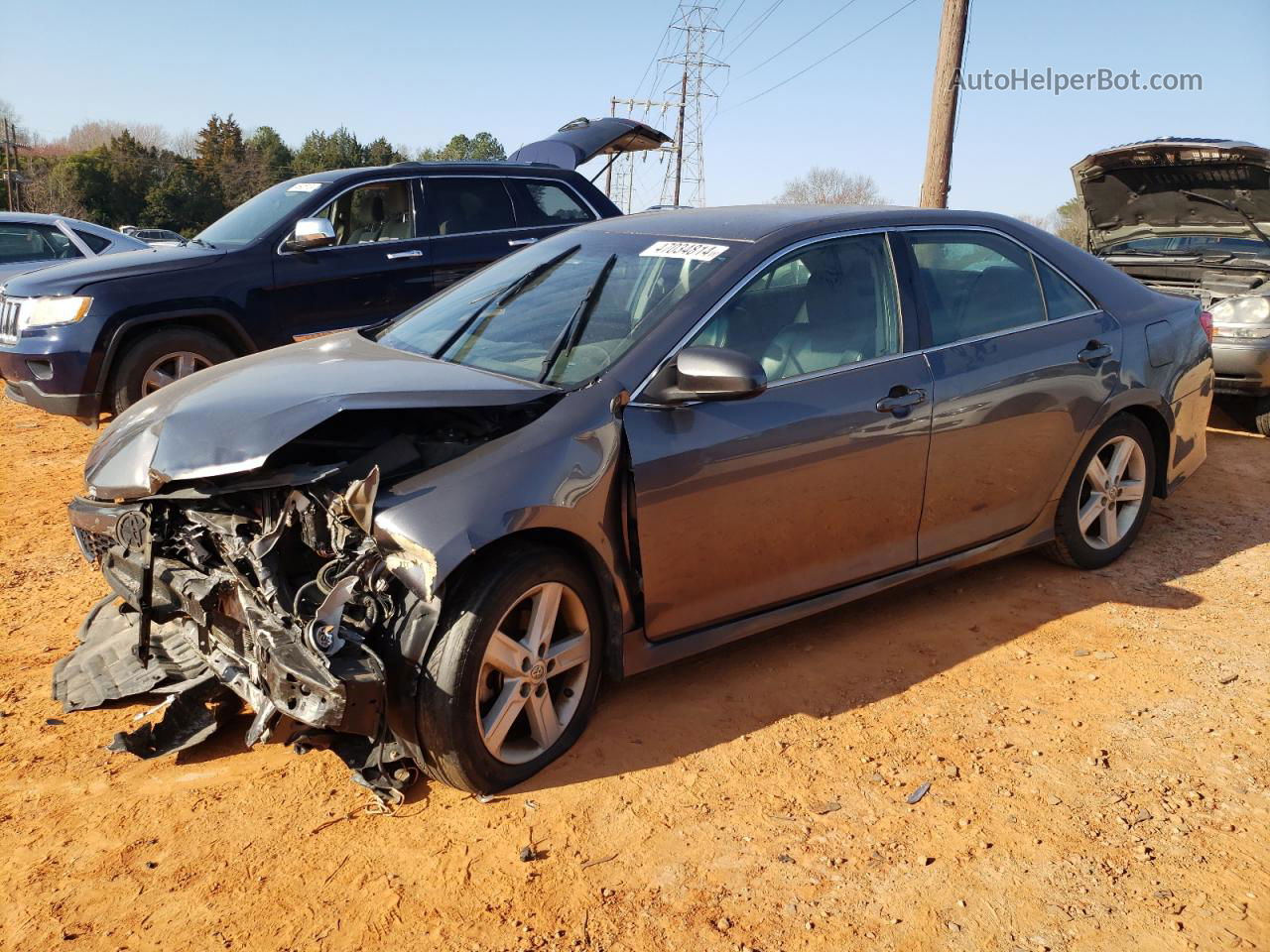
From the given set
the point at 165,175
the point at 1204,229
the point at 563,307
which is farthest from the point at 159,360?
the point at 165,175

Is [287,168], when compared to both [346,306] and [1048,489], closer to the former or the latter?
[346,306]

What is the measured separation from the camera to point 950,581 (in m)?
4.96

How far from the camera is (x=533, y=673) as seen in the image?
316cm

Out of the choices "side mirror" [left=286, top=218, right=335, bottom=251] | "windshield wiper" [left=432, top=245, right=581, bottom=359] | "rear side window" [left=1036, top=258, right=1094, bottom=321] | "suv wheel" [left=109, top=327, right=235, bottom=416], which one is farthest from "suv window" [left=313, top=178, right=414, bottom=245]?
"rear side window" [left=1036, top=258, right=1094, bottom=321]

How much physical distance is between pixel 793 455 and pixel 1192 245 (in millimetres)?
6909

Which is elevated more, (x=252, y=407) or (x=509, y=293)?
(x=509, y=293)

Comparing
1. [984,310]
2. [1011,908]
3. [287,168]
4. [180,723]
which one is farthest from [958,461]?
[287,168]

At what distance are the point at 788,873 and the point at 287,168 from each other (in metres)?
59.0

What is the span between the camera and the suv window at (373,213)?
7547 mm

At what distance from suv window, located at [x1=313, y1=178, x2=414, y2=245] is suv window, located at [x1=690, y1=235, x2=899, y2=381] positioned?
4.62 meters

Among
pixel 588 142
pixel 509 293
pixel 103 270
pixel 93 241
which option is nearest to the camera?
pixel 509 293

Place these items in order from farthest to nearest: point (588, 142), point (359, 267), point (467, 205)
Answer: point (588, 142) < point (467, 205) < point (359, 267)

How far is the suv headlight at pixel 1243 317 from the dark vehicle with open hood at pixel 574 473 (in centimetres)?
342

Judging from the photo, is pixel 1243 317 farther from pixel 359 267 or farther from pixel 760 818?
pixel 359 267
